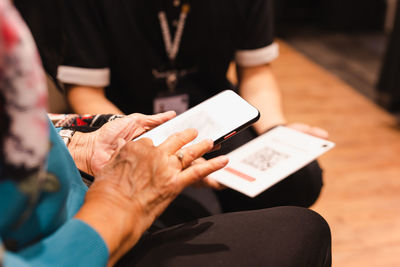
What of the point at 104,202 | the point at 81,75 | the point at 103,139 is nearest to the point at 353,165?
the point at 81,75

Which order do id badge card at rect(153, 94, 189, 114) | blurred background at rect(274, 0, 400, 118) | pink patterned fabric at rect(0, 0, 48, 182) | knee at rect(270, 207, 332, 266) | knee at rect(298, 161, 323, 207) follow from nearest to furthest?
pink patterned fabric at rect(0, 0, 48, 182), knee at rect(270, 207, 332, 266), knee at rect(298, 161, 323, 207), id badge card at rect(153, 94, 189, 114), blurred background at rect(274, 0, 400, 118)

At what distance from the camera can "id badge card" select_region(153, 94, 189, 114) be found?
108 centimetres

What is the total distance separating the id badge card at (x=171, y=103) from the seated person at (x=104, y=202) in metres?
0.38

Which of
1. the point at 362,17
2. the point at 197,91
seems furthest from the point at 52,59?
the point at 362,17

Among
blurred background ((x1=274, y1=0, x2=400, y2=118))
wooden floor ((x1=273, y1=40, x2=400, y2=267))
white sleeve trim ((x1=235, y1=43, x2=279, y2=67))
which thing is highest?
white sleeve trim ((x1=235, y1=43, x2=279, y2=67))

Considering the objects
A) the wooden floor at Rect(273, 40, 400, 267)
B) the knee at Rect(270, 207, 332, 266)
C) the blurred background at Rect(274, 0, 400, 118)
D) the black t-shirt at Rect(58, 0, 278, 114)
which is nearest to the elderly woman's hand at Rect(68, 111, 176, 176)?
the knee at Rect(270, 207, 332, 266)

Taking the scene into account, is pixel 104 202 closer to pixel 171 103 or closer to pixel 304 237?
pixel 304 237

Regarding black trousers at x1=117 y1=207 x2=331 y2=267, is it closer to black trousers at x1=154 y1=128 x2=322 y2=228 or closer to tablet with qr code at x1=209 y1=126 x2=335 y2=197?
tablet with qr code at x1=209 y1=126 x2=335 y2=197

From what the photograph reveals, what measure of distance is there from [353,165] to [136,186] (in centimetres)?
138

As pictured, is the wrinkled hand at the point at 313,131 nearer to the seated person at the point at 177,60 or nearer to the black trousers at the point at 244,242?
the seated person at the point at 177,60

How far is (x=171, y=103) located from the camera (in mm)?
1087

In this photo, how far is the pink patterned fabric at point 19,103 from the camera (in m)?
0.36

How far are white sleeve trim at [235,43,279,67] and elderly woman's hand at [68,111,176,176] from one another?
19.3 inches

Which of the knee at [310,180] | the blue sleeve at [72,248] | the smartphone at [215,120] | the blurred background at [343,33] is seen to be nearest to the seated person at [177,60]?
the knee at [310,180]
